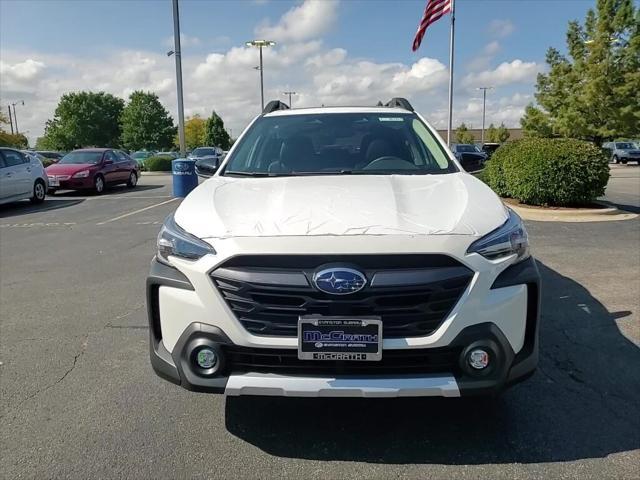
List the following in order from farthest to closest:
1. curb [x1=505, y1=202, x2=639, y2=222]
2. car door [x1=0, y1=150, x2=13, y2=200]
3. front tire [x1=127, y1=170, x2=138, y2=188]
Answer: front tire [x1=127, y1=170, x2=138, y2=188], car door [x1=0, y1=150, x2=13, y2=200], curb [x1=505, y1=202, x2=639, y2=222]

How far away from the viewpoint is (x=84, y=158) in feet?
58.4

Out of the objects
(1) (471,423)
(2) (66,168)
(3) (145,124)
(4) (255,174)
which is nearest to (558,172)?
(4) (255,174)

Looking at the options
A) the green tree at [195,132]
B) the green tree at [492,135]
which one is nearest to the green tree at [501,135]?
the green tree at [492,135]

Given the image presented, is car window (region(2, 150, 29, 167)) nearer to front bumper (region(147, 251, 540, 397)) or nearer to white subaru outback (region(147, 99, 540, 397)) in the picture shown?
white subaru outback (region(147, 99, 540, 397))

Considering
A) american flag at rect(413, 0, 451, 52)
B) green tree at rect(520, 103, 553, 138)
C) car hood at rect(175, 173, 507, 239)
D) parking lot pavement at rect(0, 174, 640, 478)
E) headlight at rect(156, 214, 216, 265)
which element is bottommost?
parking lot pavement at rect(0, 174, 640, 478)

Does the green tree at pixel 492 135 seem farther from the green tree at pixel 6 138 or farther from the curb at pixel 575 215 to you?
the curb at pixel 575 215

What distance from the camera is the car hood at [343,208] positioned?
2.47 m

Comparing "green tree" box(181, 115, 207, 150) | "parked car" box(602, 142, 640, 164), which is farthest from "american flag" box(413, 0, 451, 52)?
"green tree" box(181, 115, 207, 150)

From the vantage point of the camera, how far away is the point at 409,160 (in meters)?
3.84

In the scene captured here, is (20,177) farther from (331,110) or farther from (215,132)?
(215,132)

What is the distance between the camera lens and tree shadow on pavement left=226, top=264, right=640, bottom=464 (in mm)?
2656

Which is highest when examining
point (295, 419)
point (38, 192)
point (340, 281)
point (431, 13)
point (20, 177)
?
point (431, 13)

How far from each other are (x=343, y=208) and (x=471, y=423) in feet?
4.60

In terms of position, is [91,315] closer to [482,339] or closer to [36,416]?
[36,416]
